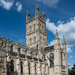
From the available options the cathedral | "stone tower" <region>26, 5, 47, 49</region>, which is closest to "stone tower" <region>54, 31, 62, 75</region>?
the cathedral

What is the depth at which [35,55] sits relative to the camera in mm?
44312

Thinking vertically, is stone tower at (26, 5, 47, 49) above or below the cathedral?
above

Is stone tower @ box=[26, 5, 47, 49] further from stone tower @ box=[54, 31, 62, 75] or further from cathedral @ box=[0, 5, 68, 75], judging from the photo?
stone tower @ box=[54, 31, 62, 75]

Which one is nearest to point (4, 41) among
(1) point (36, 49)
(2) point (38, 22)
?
(1) point (36, 49)

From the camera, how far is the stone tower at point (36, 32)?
49656 mm

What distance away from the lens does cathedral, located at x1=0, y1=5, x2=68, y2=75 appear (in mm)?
27514

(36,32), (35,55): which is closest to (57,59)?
(35,55)

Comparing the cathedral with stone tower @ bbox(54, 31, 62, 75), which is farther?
stone tower @ bbox(54, 31, 62, 75)

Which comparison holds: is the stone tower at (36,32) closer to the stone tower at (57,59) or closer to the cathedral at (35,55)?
the cathedral at (35,55)

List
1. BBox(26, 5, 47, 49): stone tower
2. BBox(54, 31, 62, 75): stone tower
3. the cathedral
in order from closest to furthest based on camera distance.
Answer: the cathedral → BBox(54, 31, 62, 75): stone tower → BBox(26, 5, 47, 49): stone tower

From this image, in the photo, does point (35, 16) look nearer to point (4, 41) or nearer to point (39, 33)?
point (39, 33)

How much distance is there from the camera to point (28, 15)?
189 ft

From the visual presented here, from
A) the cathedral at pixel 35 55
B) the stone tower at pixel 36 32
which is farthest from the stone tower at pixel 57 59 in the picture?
the stone tower at pixel 36 32

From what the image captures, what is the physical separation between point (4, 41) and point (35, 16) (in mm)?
23633
